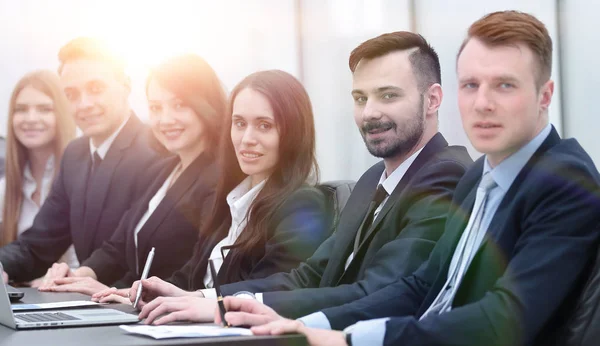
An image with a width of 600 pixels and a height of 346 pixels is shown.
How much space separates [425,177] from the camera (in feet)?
8.50

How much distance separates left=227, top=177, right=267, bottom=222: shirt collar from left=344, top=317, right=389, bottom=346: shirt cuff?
1665 millimetres

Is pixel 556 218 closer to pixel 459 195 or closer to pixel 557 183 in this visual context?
pixel 557 183

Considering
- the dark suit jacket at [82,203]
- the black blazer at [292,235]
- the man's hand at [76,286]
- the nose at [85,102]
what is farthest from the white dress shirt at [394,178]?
the nose at [85,102]

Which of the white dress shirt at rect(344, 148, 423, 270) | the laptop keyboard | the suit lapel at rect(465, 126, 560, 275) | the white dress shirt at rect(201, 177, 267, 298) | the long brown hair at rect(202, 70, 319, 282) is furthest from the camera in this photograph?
the white dress shirt at rect(201, 177, 267, 298)

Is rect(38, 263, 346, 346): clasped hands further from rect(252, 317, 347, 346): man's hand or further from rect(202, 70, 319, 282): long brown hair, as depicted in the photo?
rect(202, 70, 319, 282): long brown hair

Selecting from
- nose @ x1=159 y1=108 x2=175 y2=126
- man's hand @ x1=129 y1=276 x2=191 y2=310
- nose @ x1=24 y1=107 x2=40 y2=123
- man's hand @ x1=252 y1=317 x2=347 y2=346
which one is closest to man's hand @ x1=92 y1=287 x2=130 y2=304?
man's hand @ x1=129 y1=276 x2=191 y2=310

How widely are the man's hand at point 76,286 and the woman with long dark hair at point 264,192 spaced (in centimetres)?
36

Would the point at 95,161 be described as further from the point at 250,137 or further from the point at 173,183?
the point at 250,137

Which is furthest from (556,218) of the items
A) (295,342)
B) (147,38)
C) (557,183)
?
(147,38)

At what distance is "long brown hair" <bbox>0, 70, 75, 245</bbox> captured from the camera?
Answer: 471 cm

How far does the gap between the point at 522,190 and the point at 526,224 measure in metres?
0.08

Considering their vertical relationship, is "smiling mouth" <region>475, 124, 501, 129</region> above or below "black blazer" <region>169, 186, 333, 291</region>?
above

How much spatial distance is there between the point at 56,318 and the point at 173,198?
6.28 ft

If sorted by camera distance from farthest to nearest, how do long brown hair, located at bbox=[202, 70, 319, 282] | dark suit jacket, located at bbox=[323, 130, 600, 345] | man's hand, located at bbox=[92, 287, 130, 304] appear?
long brown hair, located at bbox=[202, 70, 319, 282] → man's hand, located at bbox=[92, 287, 130, 304] → dark suit jacket, located at bbox=[323, 130, 600, 345]
